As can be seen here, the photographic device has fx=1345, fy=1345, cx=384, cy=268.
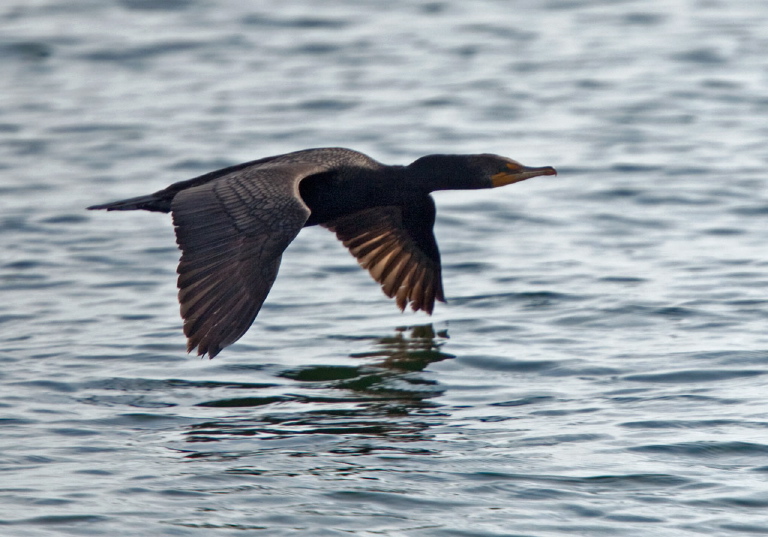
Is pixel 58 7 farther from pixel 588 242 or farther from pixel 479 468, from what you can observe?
pixel 479 468

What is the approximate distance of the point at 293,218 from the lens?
6.82 metres

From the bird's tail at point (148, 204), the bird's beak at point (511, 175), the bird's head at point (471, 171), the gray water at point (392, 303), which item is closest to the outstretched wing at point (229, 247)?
the bird's tail at point (148, 204)

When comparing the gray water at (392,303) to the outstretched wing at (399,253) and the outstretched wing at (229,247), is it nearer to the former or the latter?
the outstretched wing at (399,253)

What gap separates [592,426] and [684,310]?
7.33 ft

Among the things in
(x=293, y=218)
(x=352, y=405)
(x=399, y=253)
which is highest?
(x=293, y=218)

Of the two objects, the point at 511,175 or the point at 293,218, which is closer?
the point at 293,218

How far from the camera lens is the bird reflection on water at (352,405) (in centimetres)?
686

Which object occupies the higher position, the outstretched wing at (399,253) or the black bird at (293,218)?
the black bird at (293,218)

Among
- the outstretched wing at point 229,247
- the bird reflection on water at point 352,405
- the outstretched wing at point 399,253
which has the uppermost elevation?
the outstretched wing at point 229,247

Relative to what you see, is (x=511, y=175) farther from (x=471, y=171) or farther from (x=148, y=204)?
(x=148, y=204)

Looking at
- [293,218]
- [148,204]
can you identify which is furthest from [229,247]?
[148,204]

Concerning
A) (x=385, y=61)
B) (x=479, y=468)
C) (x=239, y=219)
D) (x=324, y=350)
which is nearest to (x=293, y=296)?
(x=324, y=350)

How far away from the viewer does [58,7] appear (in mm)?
18516

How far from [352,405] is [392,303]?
205 cm
